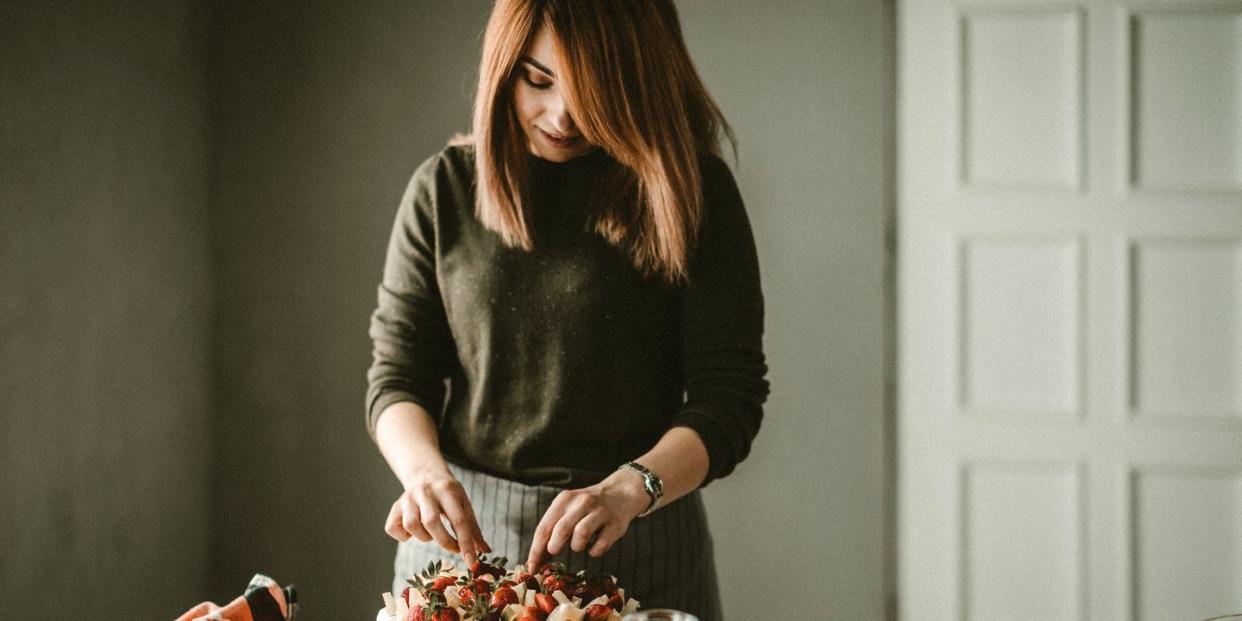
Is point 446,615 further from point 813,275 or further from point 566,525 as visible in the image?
point 813,275

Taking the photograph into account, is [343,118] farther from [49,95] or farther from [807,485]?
[807,485]

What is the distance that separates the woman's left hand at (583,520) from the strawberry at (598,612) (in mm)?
95

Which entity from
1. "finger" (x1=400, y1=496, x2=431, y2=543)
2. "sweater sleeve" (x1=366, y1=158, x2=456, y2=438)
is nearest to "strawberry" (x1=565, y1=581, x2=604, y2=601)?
"finger" (x1=400, y1=496, x2=431, y2=543)

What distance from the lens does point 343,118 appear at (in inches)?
89.0

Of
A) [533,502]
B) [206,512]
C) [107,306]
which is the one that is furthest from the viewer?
[206,512]

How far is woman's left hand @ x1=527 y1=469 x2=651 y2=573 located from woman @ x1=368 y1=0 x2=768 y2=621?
88mm

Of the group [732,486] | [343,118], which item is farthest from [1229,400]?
[343,118]

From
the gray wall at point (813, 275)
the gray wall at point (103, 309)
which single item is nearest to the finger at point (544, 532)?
the gray wall at point (103, 309)

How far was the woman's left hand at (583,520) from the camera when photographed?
0.93 meters

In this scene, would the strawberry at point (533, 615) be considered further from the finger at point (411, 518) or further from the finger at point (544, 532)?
the finger at point (411, 518)

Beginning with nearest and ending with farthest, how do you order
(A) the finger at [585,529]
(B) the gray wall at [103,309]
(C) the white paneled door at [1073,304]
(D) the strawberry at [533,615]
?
(D) the strawberry at [533,615]
(A) the finger at [585,529]
(B) the gray wall at [103,309]
(C) the white paneled door at [1073,304]

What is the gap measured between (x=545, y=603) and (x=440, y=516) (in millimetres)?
201

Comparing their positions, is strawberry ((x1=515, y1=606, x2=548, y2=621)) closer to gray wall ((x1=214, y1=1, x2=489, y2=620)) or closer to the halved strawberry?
the halved strawberry

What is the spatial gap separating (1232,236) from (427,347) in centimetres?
179
